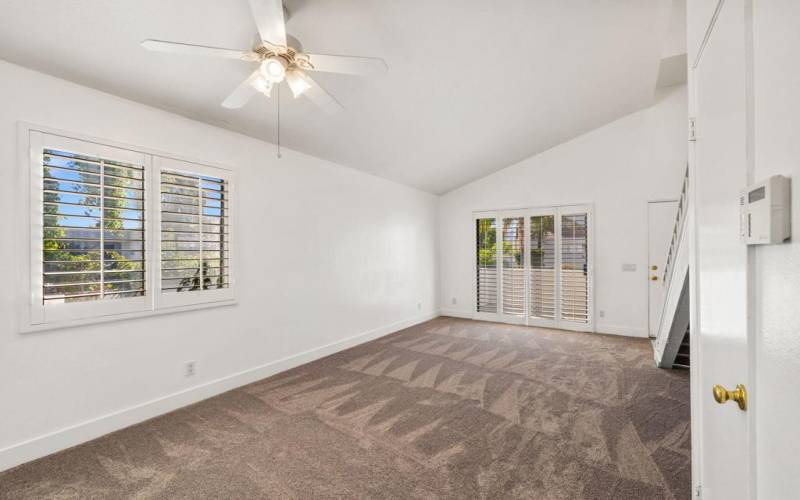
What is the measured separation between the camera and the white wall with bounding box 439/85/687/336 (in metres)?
4.84

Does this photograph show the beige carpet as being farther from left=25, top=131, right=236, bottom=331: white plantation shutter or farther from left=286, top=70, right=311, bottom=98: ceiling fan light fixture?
left=286, top=70, right=311, bottom=98: ceiling fan light fixture

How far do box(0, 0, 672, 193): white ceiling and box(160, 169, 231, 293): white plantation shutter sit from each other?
0.59 meters

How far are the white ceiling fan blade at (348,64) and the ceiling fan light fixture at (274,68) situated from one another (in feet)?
0.57

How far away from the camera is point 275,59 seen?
193cm

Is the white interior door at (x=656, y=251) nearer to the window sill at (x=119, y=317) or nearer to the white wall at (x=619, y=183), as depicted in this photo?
the white wall at (x=619, y=183)

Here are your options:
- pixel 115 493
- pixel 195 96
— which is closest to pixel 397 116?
pixel 195 96

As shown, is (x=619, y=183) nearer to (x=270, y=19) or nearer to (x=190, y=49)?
(x=270, y=19)

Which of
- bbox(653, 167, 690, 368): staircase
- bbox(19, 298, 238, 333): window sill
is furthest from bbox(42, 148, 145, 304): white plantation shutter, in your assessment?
bbox(653, 167, 690, 368): staircase

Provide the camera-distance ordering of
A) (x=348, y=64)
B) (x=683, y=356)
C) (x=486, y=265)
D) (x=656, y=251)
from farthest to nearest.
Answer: (x=486, y=265)
(x=656, y=251)
(x=683, y=356)
(x=348, y=64)

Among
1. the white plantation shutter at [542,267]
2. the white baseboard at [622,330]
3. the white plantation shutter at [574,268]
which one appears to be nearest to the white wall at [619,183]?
the white baseboard at [622,330]

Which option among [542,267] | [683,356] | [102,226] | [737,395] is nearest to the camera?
[737,395]

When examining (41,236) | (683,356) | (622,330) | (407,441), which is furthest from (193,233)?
(622,330)

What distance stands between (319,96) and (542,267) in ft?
15.4

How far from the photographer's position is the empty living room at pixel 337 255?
3.34 ft
